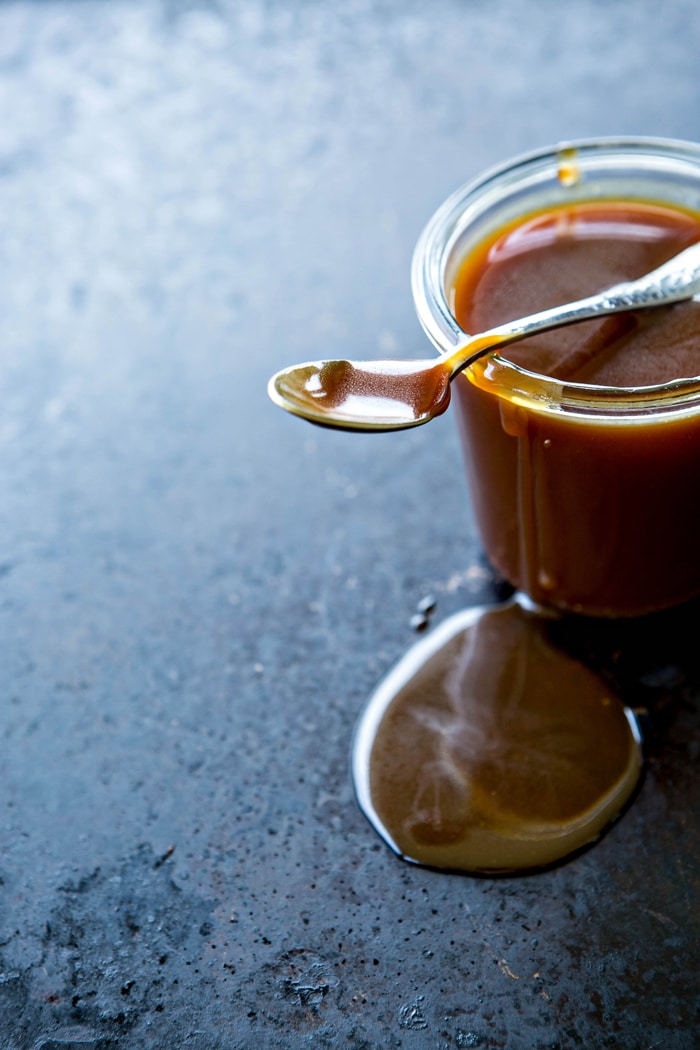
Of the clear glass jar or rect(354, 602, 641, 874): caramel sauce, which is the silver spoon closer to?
the clear glass jar

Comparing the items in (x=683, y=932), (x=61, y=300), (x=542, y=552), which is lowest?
(x=683, y=932)

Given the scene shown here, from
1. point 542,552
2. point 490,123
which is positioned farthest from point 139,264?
point 542,552

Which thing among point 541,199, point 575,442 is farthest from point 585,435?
point 541,199

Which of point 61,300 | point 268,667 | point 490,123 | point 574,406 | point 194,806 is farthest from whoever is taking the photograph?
point 490,123

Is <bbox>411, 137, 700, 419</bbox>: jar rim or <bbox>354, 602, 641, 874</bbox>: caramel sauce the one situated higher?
<bbox>411, 137, 700, 419</bbox>: jar rim

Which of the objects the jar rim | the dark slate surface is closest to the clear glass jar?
the jar rim

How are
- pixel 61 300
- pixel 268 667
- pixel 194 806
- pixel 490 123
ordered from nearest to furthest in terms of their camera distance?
pixel 194 806
pixel 268 667
pixel 61 300
pixel 490 123

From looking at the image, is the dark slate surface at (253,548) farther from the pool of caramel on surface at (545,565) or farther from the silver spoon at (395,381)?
the silver spoon at (395,381)

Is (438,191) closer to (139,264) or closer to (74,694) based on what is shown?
(139,264)

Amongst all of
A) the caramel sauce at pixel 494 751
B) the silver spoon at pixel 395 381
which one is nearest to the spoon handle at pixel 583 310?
the silver spoon at pixel 395 381

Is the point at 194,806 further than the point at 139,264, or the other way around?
the point at 139,264
